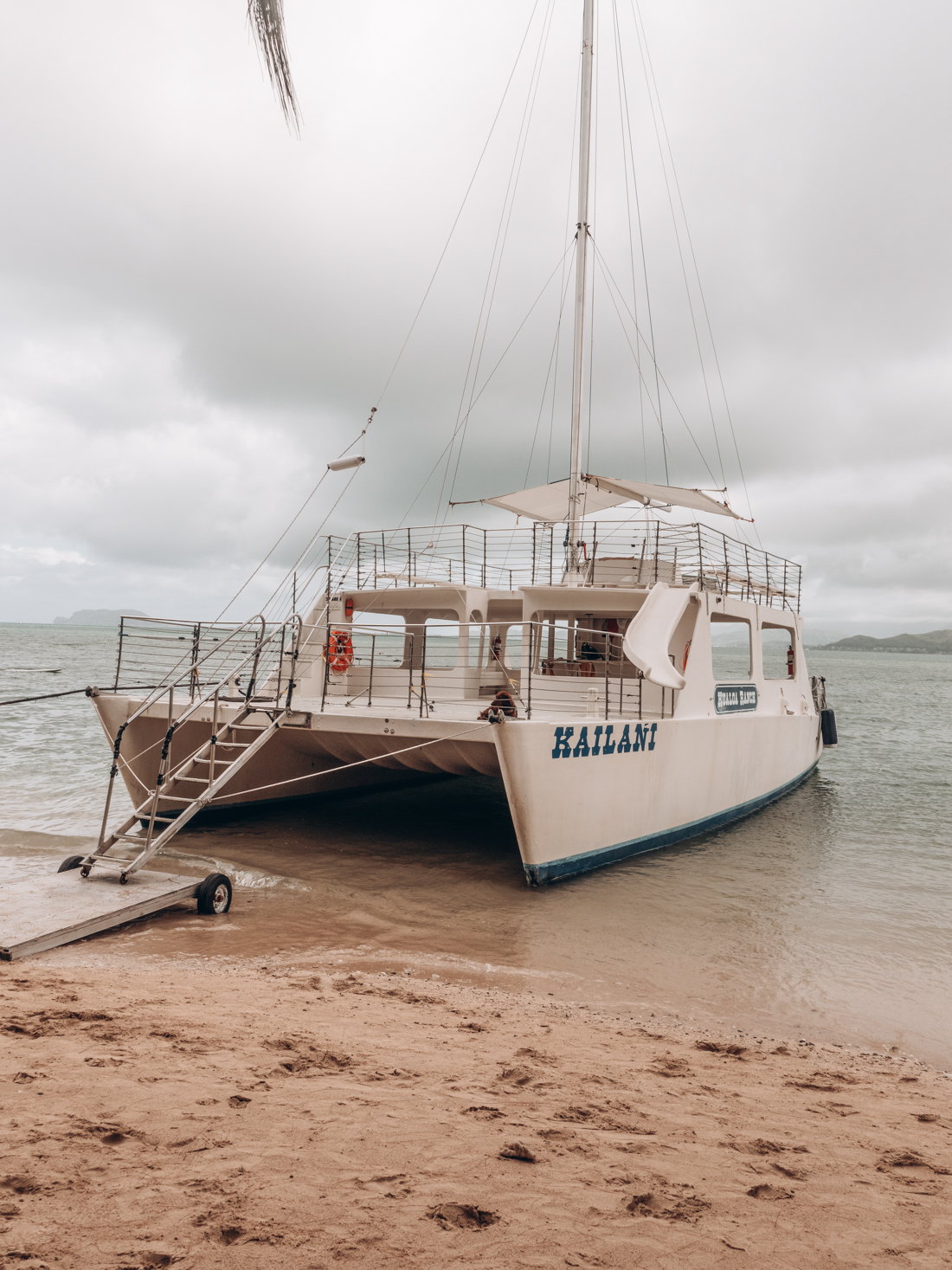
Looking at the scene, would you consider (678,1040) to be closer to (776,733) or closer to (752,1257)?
(752,1257)

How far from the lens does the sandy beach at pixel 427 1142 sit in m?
2.41

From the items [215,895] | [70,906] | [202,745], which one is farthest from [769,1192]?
[202,745]

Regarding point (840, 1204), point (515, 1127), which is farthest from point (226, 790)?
point (840, 1204)

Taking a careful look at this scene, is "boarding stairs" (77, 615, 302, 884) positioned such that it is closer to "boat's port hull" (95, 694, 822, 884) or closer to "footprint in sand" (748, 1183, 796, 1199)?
"boat's port hull" (95, 694, 822, 884)

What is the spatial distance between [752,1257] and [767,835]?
34.9ft

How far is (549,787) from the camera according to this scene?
8.17 metres

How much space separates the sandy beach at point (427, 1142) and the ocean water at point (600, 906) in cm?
117

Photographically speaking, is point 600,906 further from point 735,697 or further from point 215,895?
point 735,697

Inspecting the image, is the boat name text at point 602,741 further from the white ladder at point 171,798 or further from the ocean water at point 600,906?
the white ladder at point 171,798

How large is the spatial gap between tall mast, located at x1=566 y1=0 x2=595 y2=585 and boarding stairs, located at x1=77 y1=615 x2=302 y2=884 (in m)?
5.59

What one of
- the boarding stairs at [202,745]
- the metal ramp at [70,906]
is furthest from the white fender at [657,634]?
the metal ramp at [70,906]

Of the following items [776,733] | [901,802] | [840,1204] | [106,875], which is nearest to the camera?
[840,1204]

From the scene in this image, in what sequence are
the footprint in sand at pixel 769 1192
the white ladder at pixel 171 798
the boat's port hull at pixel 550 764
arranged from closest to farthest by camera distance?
the footprint in sand at pixel 769 1192 → the white ladder at pixel 171 798 → the boat's port hull at pixel 550 764

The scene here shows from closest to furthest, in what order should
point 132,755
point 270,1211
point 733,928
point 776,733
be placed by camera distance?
1. point 270,1211
2. point 733,928
3. point 132,755
4. point 776,733
